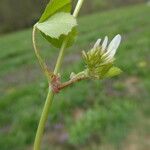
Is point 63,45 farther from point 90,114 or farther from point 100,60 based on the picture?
point 90,114

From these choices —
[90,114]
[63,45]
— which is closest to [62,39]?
[63,45]

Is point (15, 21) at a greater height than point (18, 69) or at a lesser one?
lesser

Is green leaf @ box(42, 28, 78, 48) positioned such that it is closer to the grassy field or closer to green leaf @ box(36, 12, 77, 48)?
green leaf @ box(36, 12, 77, 48)

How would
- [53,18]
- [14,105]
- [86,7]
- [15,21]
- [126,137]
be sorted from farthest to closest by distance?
[86,7] → [15,21] → [14,105] → [126,137] → [53,18]

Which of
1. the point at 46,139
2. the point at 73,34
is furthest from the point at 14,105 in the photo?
the point at 73,34

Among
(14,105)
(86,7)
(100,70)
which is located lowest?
(86,7)

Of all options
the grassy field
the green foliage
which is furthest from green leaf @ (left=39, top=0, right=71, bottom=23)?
the grassy field

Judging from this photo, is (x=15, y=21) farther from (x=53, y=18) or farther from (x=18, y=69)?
(x=53, y=18)

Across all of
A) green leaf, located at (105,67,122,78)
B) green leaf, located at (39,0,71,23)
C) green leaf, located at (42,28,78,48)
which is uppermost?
green leaf, located at (39,0,71,23)
